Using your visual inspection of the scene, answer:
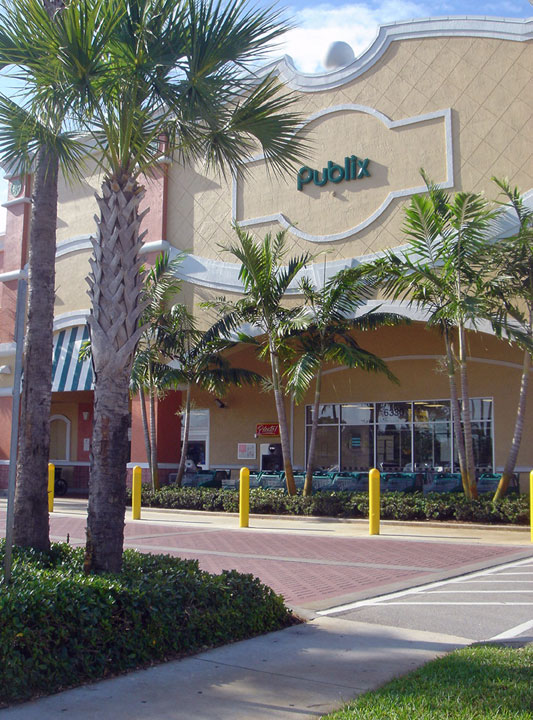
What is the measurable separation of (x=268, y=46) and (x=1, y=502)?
68.5 feet

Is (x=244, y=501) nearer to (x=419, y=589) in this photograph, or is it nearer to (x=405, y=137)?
(x=419, y=589)

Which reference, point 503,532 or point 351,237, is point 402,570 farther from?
point 351,237

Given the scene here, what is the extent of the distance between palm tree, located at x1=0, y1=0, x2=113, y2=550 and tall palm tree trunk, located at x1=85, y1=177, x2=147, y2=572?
→ 1.25 meters

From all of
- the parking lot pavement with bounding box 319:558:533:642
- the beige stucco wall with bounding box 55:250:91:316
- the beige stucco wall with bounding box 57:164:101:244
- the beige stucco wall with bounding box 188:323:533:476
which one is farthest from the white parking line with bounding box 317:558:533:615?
the beige stucco wall with bounding box 57:164:101:244

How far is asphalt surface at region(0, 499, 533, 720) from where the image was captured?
487 centimetres

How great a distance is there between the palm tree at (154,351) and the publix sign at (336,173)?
4.70 meters

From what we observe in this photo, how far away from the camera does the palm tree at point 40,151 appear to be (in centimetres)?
647

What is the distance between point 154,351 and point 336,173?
774cm

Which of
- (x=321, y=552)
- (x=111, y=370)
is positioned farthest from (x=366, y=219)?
(x=111, y=370)

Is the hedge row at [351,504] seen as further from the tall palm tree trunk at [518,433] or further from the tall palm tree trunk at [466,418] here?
the tall palm tree trunk at [466,418]

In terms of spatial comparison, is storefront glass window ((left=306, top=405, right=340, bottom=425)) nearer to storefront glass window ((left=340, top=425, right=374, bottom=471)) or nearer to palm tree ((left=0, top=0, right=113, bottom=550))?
storefront glass window ((left=340, top=425, right=374, bottom=471))

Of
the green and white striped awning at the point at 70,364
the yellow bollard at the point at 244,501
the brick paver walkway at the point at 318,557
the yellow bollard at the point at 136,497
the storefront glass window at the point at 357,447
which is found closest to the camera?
the brick paver walkway at the point at 318,557

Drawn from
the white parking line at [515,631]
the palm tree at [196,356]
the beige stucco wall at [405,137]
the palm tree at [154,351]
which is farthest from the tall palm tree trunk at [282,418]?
the white parking line at [515,631]

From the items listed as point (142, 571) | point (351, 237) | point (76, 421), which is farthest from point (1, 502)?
point (142, 571)
